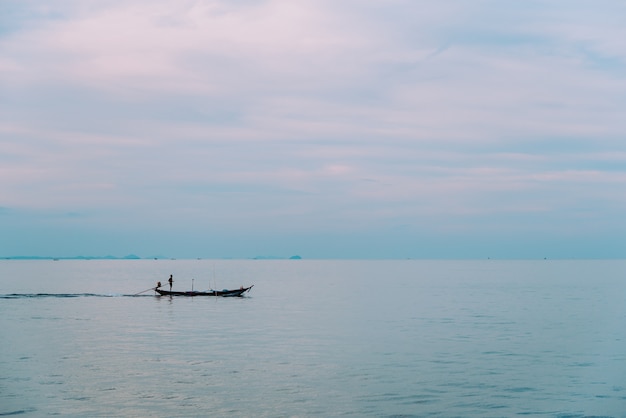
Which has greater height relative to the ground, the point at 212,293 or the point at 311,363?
the point at 212,293

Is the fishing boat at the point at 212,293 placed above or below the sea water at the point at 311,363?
above

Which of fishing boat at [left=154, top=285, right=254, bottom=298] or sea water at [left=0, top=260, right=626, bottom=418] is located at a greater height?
fishing boat at [left=154, top=285, right=254, bottom=298]

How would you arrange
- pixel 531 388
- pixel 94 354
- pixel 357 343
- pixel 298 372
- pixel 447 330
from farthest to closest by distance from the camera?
pixel 447 330 < pixel 357 343 < pixel 94 354 < pixel 298 372 < pixel 531 388

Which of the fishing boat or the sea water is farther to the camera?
the fishing boat

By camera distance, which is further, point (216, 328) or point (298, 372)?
point (216, 328)

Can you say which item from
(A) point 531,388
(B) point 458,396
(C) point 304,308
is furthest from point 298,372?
(C) point 304,308

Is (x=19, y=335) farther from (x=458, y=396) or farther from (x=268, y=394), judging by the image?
(x=458, y=396)

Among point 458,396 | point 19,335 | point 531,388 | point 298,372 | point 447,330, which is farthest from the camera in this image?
point 447,330

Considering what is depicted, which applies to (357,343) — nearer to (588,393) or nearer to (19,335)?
(588,393)

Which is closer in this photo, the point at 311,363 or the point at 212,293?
the point at 311,363

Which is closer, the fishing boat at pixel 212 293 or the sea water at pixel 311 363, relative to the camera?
the sea water at pixel 311 363

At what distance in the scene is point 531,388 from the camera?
3434 centimetres

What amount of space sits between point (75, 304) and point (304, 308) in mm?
28894

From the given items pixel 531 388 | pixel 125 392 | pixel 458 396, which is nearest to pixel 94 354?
pixel 125 392
